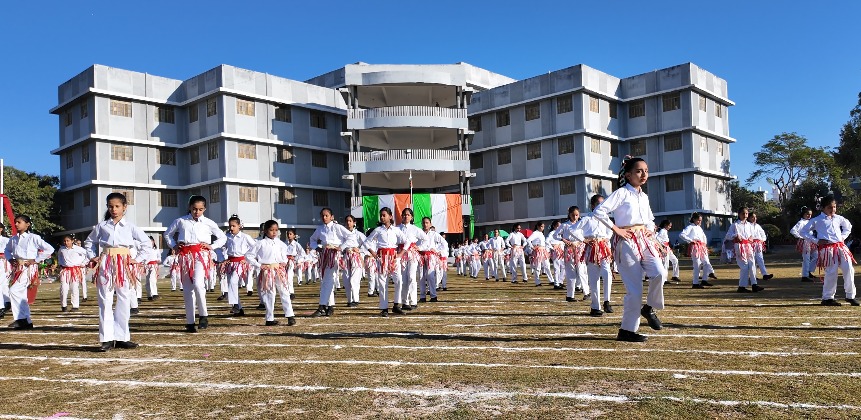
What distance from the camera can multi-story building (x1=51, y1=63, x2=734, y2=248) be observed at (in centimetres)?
4219

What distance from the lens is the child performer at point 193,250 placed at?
32.7ft

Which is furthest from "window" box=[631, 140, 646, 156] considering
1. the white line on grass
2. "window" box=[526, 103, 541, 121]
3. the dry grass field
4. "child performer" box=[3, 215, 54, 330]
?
the white line on grass

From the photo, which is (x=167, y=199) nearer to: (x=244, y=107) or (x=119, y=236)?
(x=244, y=107)

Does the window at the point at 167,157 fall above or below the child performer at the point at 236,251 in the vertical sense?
above

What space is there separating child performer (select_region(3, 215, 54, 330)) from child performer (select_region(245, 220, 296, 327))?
4.04 m

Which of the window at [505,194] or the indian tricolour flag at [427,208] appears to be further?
the window at [505,194]

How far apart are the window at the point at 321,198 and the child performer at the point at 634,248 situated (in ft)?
135

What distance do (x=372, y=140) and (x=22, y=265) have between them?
118ft

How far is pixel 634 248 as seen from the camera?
7766mm

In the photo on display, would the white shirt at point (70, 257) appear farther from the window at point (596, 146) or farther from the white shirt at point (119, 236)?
the window at point (596, 146)

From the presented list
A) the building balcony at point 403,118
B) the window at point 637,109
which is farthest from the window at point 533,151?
the window at point 637,109

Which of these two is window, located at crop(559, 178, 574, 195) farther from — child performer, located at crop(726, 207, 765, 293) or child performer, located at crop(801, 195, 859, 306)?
child performer, located at crop(801, 195, 859, 306)

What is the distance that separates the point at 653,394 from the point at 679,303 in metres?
8.21

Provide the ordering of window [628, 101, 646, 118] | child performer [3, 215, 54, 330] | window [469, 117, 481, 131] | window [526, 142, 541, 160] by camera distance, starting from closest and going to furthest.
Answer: child performer [3, 215, 54, 330] < window [628, 101, 646, 118] < window [526, 142, 541, 160] < window [469, 117, 481, 131]
